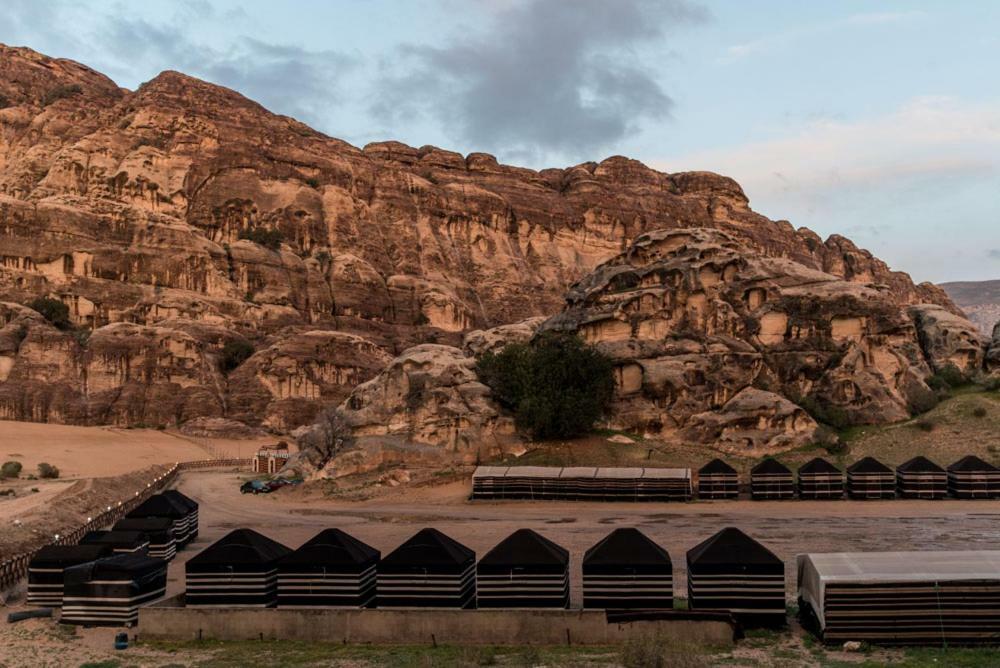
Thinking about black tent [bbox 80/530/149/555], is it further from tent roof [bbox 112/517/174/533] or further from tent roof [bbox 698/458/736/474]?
tent roof [bbox 698/458/736/474]

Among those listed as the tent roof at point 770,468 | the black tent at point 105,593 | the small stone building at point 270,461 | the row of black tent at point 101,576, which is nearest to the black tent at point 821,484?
the tent roof at point 770,468

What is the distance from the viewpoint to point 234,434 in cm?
7162

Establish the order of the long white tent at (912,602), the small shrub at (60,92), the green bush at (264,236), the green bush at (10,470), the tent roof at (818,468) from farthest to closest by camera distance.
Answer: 1. the small shrub at (60,92)
2. the green bush at (264,236)
3. the green bush at (10,470)
4. the tent roof at (818,468)
5. the long white tent at (912,602)

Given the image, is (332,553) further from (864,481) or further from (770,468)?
(864,481)

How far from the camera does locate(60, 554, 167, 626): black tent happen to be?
1783 cm

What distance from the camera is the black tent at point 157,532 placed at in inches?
975

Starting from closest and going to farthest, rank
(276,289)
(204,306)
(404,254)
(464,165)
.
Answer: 1. (204,306)
2. (276,289)
3. (404,254)
4. (464,165)

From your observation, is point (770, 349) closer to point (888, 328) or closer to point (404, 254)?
point (888, 328)

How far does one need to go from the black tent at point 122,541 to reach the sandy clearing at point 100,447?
95.7ft

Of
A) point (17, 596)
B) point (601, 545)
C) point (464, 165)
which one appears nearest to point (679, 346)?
point (601, 545)

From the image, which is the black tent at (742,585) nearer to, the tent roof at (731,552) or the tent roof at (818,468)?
the tent roof at (731,552)

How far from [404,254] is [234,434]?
1867 inches

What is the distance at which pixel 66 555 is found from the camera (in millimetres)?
20047

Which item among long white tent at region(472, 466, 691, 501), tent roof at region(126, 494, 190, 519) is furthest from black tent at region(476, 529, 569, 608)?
Result: long white tent at region(472, 466, 691, 501)
